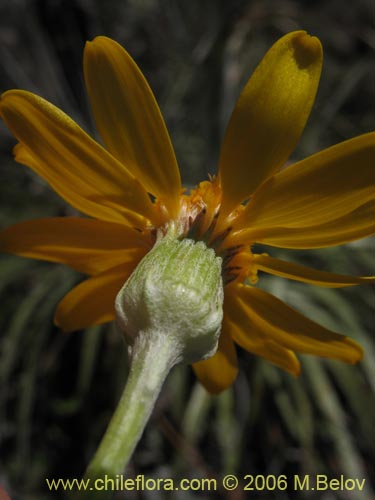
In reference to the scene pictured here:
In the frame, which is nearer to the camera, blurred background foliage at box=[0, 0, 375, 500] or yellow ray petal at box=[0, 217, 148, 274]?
yellow ray petal at box=[0, 217, 148, 274]

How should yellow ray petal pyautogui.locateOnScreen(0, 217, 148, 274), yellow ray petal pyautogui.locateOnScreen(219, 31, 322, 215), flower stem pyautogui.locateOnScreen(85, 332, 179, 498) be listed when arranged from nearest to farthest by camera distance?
flower stem pyautogui.locateOnScreen(85, 332, 179, 498) < yellow ray petal pyautogui.locateOnScreen(219, 31, 322, 215) < yellow ray petal pyautogui.locateOnScreen(0, 217, 148, 274)

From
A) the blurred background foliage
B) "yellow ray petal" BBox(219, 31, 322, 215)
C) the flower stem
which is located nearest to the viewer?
the flower stem

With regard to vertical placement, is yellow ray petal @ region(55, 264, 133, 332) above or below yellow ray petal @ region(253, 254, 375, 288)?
below

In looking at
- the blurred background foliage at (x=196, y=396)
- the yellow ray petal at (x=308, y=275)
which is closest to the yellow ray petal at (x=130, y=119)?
the yellow ray petal at (x=308, y=275)

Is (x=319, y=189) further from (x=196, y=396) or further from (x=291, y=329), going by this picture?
(x=196, y=396)

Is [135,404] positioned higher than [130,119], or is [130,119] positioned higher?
[130,119]

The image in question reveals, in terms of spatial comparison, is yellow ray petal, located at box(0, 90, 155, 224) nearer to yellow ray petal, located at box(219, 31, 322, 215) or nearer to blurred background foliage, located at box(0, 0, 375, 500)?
yellow ray petal, located at box(219, 31, 322, 215)

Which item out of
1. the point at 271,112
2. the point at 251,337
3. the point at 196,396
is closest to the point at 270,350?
the point at 251,337

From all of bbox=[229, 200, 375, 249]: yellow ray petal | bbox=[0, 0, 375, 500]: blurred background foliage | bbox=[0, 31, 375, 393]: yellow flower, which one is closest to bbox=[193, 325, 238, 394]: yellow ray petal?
bbox=[0, 31, 375, 393]: yellow flower
